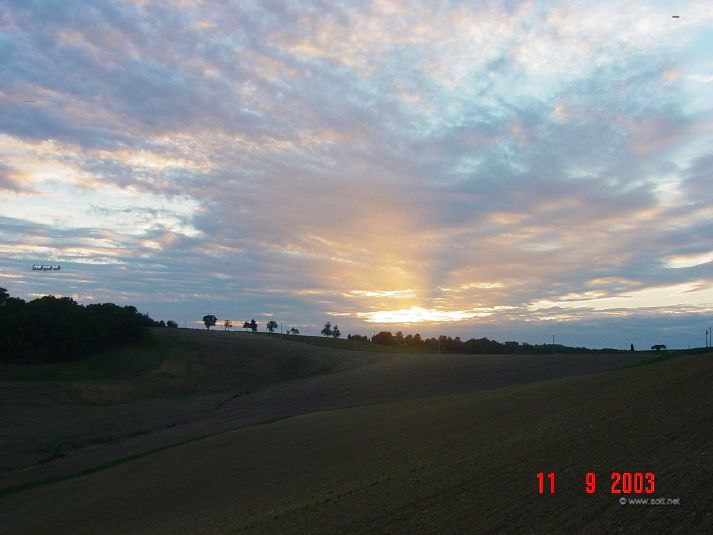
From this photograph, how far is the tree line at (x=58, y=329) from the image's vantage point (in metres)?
85.7

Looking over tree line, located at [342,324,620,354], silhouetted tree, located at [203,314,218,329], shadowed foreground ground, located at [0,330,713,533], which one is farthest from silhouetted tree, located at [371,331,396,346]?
shadowed foreground ground, located at [0,330,713,533]

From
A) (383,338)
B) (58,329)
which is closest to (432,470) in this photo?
(58,329)

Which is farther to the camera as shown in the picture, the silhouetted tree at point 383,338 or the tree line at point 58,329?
the silhouetted tree at point 383,338

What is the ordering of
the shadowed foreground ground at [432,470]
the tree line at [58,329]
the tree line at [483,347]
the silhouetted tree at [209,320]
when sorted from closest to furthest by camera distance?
the shadowed foreground ground at [432,470] → the tree line at [58,329] → the tree line at [483,347] → the silhouetted tree at [209,320]

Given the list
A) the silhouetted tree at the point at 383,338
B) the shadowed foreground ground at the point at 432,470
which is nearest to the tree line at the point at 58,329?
the shadowed foreground ground at the point at 432,470

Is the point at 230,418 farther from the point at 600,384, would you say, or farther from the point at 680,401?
the point at 680,401

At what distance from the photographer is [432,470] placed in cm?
1703

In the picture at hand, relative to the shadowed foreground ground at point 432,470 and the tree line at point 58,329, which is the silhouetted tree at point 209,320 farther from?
the shadowed foreground ground at point 432,470

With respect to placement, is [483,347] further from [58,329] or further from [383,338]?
[58,329]

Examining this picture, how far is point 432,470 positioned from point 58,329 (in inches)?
3290

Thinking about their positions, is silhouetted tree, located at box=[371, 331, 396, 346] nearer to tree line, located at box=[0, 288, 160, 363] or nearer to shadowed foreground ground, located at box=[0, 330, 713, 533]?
tree line, located at box=[0, 288, 160, 363]

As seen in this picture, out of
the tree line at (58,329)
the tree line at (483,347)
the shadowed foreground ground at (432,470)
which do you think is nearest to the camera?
the shadowed foreground ground at (432,470)

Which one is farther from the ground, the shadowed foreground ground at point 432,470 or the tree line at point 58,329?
the tree line at point 58,329

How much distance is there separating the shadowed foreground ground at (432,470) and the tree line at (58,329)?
196 feet
